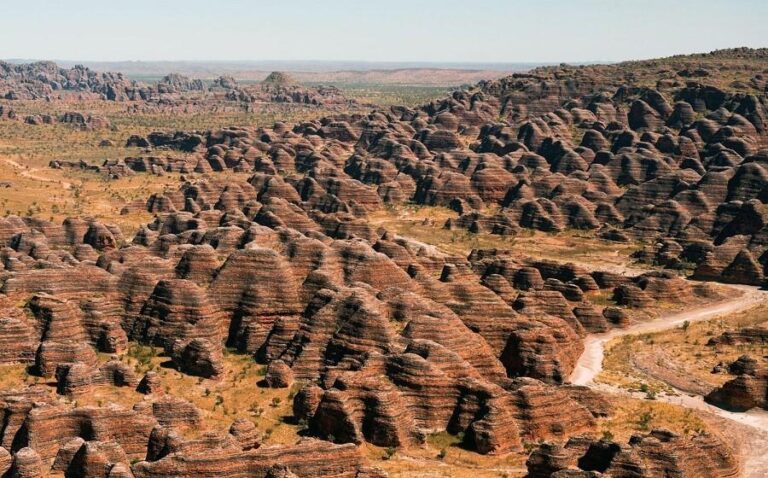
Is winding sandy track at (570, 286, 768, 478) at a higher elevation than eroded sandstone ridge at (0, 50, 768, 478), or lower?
lower

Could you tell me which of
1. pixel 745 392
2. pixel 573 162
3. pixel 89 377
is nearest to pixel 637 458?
pixel 745 392

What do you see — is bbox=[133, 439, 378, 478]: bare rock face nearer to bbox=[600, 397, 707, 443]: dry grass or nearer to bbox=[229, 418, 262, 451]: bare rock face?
bbox=[229, 418, 262, 451]: bare rock face

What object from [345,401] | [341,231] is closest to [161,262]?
[345,401]

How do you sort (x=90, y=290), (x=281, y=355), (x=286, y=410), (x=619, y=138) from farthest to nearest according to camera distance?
(x=619, y=138) → (x=90, y=290) → (x=281, y=355) → (x=286, y=410)

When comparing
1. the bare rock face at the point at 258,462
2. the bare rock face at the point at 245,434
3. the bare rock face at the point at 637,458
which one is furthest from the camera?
the bare rock face at the point at 245,434

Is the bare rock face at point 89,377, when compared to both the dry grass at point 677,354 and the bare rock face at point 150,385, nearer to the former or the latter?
the bare rock face at point 150,385

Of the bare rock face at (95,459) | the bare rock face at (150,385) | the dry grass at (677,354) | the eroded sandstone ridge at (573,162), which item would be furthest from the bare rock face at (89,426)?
the eroded sandstone ridge at (573,162)

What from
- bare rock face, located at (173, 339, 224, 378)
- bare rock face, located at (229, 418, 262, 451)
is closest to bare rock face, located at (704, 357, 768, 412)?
bare rock face, located at (229, 418, 262, 451)

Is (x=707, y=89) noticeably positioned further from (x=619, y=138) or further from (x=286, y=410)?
(x=286, y=410)
